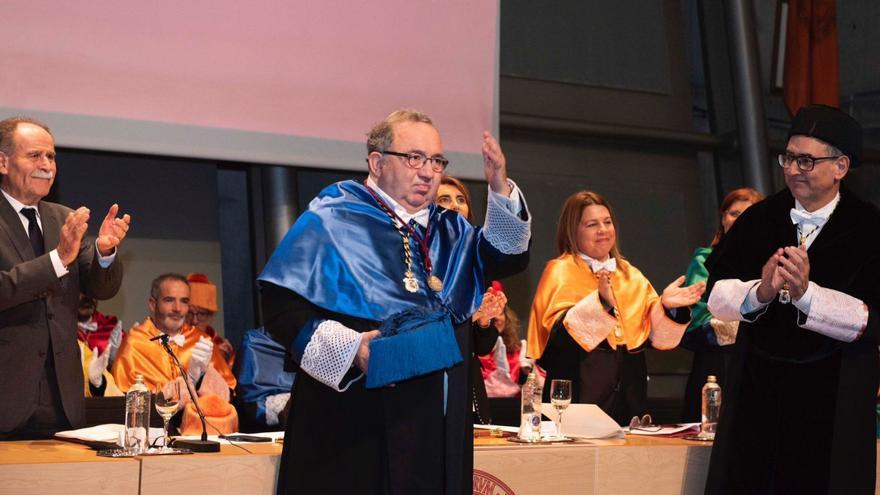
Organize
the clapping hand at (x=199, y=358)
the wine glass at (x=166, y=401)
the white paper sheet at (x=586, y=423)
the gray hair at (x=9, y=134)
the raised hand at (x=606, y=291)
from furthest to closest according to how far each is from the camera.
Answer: the clapping hand at (x=199, y=358)
the raised hand at (x=606, y=291)
the white paper sheet at (x=586, y=423)
the gray hair at (x=9, y=134)
the wine glass at (x=166, y=401)

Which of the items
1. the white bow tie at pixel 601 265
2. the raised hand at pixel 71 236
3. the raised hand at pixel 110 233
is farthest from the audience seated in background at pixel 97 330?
the white bow tie at pixel 601 265

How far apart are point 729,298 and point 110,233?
6.41ft

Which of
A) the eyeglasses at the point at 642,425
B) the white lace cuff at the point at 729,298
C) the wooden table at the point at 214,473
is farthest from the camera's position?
the eyeglasses at the point at 642,425

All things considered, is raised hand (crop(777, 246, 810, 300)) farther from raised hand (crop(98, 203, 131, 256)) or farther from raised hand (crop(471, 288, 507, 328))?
raised hand (crop(98, 203, 131, 256))

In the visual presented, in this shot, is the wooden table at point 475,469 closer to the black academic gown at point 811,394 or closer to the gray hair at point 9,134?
the black academic gown at point 811,394

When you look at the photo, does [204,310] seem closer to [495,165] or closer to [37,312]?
[37,312]

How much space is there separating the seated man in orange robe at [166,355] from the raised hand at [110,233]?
5.26 feet

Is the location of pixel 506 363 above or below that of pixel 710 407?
below

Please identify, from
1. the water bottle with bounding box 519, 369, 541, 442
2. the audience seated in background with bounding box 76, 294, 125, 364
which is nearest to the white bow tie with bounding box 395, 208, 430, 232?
the water bottle with bounding box 519, 369, 541, 442

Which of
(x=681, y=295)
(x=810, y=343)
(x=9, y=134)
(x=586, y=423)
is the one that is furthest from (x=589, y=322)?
(x=9, y=134)

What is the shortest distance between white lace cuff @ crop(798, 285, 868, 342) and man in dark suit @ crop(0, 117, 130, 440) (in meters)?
2.10

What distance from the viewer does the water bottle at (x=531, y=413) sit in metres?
3.50

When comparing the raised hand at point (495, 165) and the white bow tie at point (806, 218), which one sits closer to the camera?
the raised hand at point (495, 165)

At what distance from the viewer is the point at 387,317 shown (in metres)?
2.70
